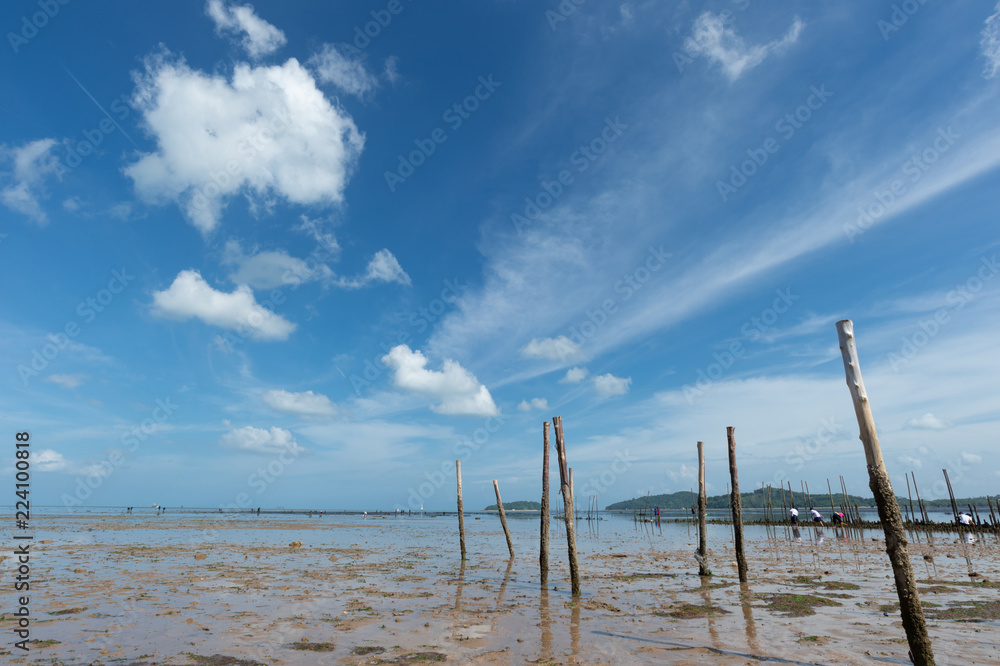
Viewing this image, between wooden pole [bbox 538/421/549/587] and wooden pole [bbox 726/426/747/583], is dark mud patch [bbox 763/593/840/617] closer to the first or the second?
wooden pole [bbox 726/426/747/583]

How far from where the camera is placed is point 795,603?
1321 centimetres

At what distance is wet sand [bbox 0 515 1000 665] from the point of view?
9.13 metres

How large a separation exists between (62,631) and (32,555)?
19.6 meters

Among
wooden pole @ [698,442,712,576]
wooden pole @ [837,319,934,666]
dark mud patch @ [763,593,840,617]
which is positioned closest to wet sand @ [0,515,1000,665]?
dark mud patch @ [763,593,840,617]

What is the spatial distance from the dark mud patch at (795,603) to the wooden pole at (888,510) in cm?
543

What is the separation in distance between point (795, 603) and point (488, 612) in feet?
26.7

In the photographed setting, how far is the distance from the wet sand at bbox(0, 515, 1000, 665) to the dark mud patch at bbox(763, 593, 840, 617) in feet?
0.16

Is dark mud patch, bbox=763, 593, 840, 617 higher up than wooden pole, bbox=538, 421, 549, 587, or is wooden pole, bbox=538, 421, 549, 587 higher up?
wooden pole, bbox=538, 421, 549, 587

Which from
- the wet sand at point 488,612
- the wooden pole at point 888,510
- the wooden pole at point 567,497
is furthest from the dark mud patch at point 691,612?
the wooden pole at point 888,510

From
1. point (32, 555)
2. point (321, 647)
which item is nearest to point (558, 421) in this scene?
point (321, 647)

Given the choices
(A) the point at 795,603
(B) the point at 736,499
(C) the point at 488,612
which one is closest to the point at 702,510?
(B) the point at 736,499

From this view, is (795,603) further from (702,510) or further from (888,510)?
(888,510)

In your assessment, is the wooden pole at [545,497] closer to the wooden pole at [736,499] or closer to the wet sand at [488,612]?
the wet sand at [488,612]

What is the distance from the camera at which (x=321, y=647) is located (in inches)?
377
